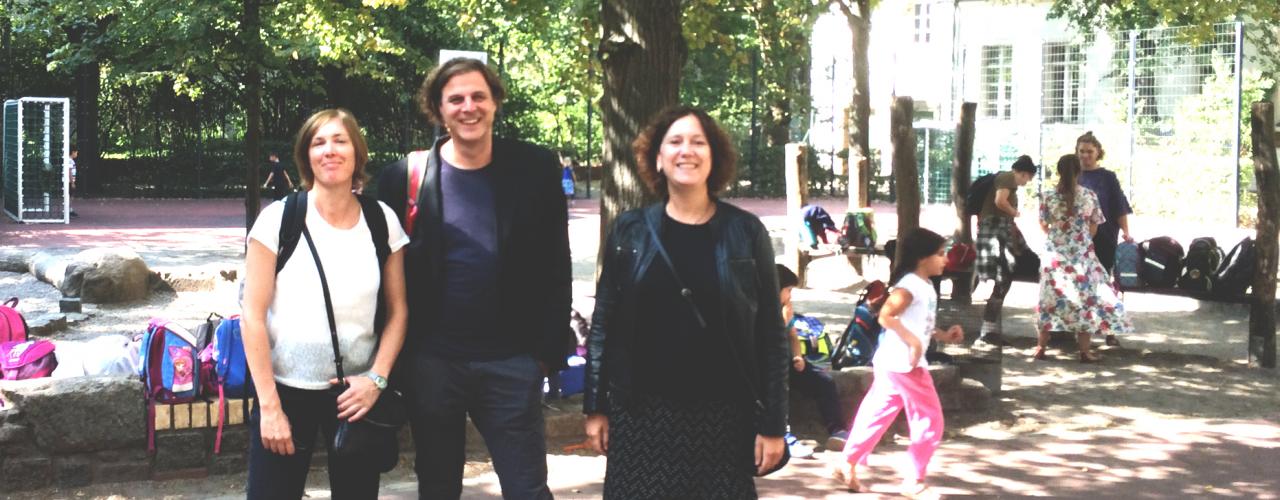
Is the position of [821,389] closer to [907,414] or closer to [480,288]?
[907,414]

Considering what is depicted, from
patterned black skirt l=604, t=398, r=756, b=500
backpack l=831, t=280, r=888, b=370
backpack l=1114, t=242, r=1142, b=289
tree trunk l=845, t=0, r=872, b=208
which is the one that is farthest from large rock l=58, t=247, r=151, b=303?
patterned black skirt l=604, t=398, r=756, b=500

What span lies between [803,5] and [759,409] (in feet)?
45.8

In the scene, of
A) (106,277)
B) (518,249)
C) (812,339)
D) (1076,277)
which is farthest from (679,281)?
(106,277)

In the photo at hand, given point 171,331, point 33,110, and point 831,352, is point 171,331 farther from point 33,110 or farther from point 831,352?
point 33,110

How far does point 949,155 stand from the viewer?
34906 mm

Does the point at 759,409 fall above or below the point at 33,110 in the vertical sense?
below

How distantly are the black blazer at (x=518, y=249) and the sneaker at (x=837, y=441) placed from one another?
134 inches

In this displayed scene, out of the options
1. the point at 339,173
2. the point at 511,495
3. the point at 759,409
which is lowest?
the point at 511,495

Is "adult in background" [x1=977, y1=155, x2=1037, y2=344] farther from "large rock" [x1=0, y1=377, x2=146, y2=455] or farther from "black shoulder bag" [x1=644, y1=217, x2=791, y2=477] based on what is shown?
"black shoulder bag" [x1=644, y1=217, x2=791, y2=477]

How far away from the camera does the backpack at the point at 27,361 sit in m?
6.83

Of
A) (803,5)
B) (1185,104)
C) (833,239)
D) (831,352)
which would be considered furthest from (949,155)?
(831,352)

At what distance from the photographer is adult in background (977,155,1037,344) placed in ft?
37.9

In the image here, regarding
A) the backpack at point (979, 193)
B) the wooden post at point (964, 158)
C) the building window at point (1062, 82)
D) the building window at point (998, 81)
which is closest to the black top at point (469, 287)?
the wooden post at point (964, 158)

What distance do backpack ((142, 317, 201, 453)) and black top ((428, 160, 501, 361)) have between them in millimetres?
2581
